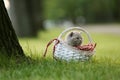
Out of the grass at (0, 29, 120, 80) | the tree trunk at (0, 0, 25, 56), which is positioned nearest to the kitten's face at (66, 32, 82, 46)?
the grass at (0, 29, 120, 80)

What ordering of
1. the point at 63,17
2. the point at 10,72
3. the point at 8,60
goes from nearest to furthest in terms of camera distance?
1. the point at 10,72
2. the point at 8,60
3. the point at 63,17

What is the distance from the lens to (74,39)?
7.64 meters

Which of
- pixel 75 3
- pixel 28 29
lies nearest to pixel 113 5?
pixel 75 3

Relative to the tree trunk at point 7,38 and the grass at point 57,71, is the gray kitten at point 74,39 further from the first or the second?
the tree trunk at point 7,38

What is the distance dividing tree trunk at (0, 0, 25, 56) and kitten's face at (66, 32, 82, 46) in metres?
0.79

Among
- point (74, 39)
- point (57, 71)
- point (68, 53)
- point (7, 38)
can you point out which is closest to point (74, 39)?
point (74, 39)

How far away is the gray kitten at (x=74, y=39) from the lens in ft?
25.1

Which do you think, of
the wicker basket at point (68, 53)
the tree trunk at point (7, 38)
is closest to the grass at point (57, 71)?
the wicker basket at point (68, 53)

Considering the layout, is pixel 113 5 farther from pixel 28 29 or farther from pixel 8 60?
pixel 8 60

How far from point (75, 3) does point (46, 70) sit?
4875 cm

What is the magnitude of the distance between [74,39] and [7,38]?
105 centimetres

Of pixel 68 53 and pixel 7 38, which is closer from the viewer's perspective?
pixel 7 38

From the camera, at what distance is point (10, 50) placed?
7.50 meters

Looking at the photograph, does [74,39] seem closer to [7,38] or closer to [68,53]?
[68,53]
